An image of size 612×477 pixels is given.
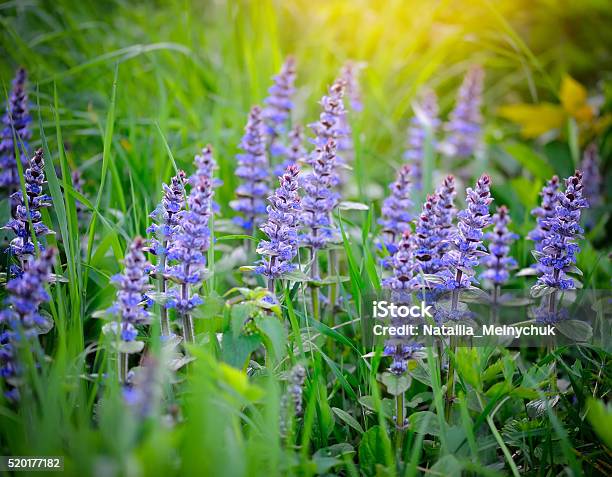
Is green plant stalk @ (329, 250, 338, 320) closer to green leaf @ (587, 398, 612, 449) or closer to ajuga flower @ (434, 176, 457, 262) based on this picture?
ajuga flower @ (434, 176, 457, 262)

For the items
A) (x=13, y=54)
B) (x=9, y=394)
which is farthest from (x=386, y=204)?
(x=13, y=54)

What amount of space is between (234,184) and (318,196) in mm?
1420

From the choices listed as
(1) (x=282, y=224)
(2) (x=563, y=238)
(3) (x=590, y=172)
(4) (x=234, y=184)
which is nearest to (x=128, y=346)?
(1) (x=282, y=224)

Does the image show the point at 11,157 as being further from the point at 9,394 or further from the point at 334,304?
the point at 334,304

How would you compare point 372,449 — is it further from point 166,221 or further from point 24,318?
point 24,318

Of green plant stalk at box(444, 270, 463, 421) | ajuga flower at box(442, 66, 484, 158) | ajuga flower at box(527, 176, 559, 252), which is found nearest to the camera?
green plant stalk at box(444, 270, 463, 421)

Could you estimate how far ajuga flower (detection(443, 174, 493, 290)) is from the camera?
229cm

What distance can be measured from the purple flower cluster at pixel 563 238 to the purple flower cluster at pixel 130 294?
157cm

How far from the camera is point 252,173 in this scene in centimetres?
307

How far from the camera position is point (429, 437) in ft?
8.00

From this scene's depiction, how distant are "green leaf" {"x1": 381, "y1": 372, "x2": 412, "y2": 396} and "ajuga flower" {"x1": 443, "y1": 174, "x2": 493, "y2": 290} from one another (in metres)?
0.42

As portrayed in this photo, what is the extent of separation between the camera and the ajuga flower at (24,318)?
70.7 inches

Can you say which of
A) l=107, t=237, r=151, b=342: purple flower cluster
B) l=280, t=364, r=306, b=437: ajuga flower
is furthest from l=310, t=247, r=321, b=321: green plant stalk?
l=107, t=237, r=151, b=342: purple flower cluster

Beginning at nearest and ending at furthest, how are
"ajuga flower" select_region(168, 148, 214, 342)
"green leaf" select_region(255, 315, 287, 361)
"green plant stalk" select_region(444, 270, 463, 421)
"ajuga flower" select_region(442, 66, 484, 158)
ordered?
"green leaf" select_region(255, 315, 287, 361), "ajuga flower" select_region(168, 148, 214, 342), "green plant stalk" select_region(444, 270, 463, 421), "ajuga flower" select_region(442, 66, 484, 158)
